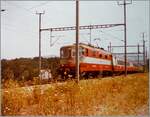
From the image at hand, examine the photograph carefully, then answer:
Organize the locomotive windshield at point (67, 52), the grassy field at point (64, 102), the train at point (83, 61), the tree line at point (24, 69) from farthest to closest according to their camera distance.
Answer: the locomotive windshield at point (67, 52), the train at point (83, 61), the tree line at point (24, 69), the grassy field at point (64, 102)

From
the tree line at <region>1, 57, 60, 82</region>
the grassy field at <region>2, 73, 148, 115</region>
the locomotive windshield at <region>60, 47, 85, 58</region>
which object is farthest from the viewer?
the locomotive windshield at <region>60, 47, 85, 58</region>

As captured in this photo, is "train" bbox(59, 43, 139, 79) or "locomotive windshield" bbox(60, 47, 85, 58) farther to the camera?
"locomotive windshield" bbox(60, 47, 85, 58)

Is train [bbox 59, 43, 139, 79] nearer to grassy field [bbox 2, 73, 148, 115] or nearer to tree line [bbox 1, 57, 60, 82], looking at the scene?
tree line [bbox 1, 57, 60, 82]

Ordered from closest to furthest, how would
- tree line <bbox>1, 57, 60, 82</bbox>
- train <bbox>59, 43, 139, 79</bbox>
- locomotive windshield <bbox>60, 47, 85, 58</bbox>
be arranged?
tree line <bbox>1, 57, 60, 82</bbox>, train <bbox>59, 43, 139, 79</bbox>, locomotive windshield <bbox>60, 47, 85, 58</bbox>

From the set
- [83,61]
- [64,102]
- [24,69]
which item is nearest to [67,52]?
[83,61]

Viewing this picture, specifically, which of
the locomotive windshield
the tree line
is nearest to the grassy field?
the tree line

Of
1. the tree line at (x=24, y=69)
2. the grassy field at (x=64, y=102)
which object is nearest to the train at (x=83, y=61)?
the tree line at (x=24, y=69)

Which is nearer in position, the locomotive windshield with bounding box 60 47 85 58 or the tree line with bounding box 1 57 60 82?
the tree line with bounding box 1 57 60 82

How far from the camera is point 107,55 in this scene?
30.7 metres

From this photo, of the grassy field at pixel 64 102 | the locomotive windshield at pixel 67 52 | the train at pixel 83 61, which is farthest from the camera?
the locomotive windshield at pixel 67 52

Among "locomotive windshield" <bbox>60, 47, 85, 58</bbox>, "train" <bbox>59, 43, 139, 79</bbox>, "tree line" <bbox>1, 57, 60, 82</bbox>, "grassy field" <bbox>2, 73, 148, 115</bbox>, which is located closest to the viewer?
"grassy field" <bbox>2, 73, 148, 115</bbox>

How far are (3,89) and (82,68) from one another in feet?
44.3

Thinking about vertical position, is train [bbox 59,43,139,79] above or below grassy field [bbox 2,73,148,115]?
above

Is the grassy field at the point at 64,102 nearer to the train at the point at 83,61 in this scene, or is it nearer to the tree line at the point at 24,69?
the tree line at the point at 24,69
